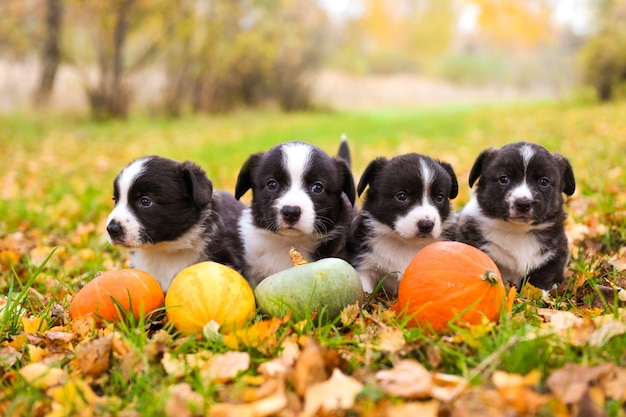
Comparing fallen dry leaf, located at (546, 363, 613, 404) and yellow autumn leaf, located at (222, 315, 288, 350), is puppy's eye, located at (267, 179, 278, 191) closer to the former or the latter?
yellow autumn leaf, located at (222, 315, 288, 350)

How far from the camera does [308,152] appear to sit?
11.7 feet

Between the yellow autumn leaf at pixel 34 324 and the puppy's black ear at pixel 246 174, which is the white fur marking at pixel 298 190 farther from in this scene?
the yellow autumn leaf at pixel 34 324

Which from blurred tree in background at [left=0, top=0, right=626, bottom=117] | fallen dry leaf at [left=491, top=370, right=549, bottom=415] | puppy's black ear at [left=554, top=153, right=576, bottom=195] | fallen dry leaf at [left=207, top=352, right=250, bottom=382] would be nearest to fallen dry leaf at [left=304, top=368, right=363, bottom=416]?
fallen dry leaf at [left=207, top=352, right=250, bottom=382]

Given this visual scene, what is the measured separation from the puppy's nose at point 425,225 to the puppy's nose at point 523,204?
52 cm

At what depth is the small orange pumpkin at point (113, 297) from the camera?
3107 millimetres

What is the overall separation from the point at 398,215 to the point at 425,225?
0.20 m

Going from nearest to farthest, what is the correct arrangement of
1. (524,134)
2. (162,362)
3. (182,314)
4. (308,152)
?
(162,362) < (182,314) < (308,152) < (524,134)

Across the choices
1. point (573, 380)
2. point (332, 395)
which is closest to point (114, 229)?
point (332, 395)

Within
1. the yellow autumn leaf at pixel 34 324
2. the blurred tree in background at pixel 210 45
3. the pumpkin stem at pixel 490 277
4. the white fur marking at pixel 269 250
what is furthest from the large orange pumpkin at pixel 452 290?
the blurred tree in background at pixel 210 45

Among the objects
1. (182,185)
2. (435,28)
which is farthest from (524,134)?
(435,28)

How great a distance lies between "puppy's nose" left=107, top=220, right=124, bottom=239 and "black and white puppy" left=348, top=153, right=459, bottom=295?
147 centimetres

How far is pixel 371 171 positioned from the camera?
3754 millimetres

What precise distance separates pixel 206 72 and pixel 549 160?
21443 mm

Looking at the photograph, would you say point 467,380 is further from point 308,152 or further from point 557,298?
point 308,152
